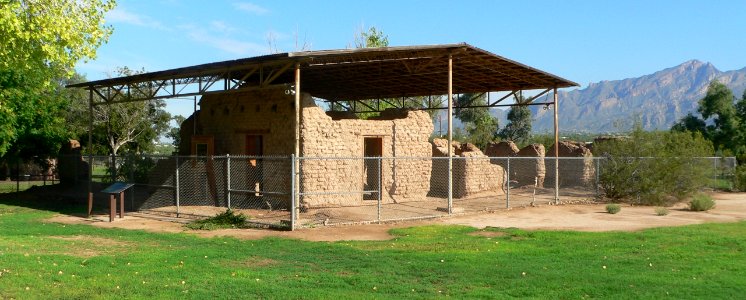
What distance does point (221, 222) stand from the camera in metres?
15.9

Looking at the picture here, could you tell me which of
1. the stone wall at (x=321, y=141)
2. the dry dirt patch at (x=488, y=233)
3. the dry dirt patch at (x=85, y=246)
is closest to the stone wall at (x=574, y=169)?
the stone wall at (x=321, y=141)

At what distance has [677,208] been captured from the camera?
21359mm

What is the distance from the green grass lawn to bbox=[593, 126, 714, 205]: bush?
7913 millimetres

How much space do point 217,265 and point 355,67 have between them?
472 inches

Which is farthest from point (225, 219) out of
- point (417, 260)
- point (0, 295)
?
point (0, 295)

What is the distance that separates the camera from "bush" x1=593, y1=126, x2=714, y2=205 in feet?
73.8

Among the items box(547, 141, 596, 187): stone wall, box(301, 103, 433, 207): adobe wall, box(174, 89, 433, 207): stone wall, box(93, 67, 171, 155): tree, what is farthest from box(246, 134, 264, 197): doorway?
box(93, 67, 171, 155): tree

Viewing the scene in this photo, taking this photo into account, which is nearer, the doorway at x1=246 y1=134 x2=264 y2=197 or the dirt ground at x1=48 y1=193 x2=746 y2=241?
the dirt ground at x1=48 y1=193 x2=746 y2=241

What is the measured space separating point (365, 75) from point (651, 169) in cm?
1085

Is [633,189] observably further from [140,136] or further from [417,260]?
[140,136]

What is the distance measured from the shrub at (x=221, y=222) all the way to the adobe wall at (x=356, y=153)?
2.33m

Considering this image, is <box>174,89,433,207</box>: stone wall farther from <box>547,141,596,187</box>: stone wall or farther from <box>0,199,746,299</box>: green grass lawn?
→ <box>547,141,596,187</box>: stone wall

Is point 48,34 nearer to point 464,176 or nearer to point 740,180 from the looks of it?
point 464,176

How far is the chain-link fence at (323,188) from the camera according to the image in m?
17.4
